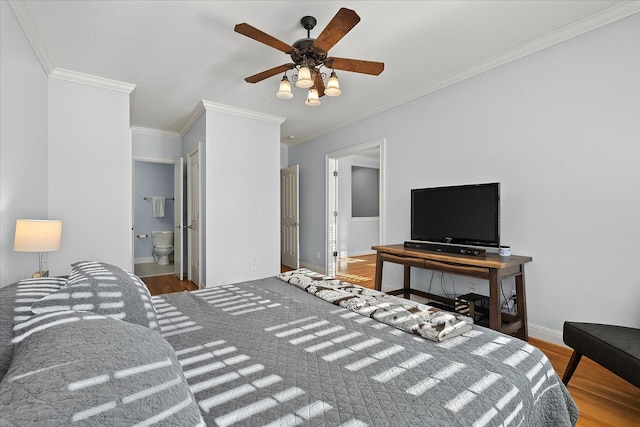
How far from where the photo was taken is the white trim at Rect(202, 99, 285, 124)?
403cm

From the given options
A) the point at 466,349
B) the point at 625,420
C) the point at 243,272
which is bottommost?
the point at 625,420

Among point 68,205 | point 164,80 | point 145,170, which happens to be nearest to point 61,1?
point 164,80

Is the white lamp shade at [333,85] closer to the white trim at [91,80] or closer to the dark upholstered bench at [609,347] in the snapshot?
the dark upholstered bench at [609,347]

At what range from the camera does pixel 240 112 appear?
4270 millimetres

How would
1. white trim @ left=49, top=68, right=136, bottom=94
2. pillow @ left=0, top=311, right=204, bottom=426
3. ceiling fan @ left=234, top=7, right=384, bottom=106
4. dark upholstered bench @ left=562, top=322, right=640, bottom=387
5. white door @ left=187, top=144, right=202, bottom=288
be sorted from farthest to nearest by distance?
white door @ left=187, top=144, right=202, bottom=288, white trim @ left=49, top=68, right=136, bottom=94, ceiling fan @ left=234, top=7, right=384, bottom=106, dark upholstered bench @ left=562, top=322, right=640, bottom=387, pillow @ left=0, top=311, right=204, bottom=426

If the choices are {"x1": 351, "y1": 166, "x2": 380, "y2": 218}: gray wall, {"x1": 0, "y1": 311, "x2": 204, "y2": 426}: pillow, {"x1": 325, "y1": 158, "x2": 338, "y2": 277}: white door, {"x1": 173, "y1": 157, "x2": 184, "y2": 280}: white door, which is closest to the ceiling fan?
{"x1": 0, "y1": 311, "x2": 204, "y2": 426}: pillow

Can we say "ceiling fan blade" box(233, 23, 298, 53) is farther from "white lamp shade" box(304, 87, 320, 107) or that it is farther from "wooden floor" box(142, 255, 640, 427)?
"wooden floor" box(142, 255, 640, 427)

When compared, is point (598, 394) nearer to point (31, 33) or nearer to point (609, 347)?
point (609, 347)

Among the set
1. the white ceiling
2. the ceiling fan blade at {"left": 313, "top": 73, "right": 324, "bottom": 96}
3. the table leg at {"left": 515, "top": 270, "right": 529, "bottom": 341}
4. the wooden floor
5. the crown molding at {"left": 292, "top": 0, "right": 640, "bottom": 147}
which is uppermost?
the white ceiling

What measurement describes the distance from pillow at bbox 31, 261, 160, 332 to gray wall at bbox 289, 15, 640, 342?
2.95 meters

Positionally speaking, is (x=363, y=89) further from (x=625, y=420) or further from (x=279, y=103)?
(x=625, y=420)

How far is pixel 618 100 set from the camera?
2238mm

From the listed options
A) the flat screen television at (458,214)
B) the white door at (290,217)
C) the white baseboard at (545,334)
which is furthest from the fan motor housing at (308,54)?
the white door at (290,217)

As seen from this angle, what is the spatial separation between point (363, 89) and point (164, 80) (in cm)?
222
